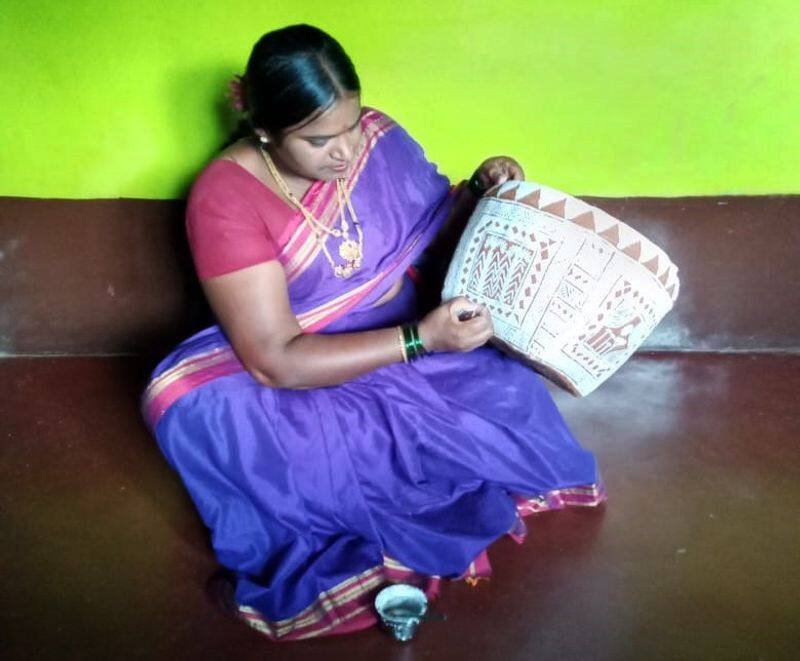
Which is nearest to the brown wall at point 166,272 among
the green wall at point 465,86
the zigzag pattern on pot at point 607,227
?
the green wall at point 465,86

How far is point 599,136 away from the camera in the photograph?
194cm

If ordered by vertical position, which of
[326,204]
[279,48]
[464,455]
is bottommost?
[464,455]

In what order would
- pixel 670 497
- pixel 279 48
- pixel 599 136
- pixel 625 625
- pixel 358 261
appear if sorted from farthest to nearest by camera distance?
1. pixel 599 136
2. pixel 670 497
3. pixel 358 261
4. pixel 625 625
5. pixel 279 48

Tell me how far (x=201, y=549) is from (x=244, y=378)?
42 cm

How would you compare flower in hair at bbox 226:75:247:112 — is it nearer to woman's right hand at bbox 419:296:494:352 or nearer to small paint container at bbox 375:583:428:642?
Result: woman's right hand at bbox 419:296:494:352

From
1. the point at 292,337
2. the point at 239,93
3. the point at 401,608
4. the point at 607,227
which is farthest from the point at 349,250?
the point at 401,608

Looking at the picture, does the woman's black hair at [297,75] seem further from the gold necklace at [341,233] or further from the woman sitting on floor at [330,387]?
the gold necklace at [341,233]

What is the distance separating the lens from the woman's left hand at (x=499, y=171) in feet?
5.05

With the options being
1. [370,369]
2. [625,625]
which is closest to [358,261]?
[370,369]

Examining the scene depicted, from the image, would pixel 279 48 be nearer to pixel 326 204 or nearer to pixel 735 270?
pixel 326 204

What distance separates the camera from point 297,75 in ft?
3.79

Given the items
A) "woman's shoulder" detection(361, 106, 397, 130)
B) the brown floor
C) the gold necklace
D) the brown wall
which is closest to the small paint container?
the brown floor

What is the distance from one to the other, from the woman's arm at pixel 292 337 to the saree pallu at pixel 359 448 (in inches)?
3.1

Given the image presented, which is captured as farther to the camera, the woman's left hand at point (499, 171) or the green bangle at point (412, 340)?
the woman's left hand at point (499, 171)
